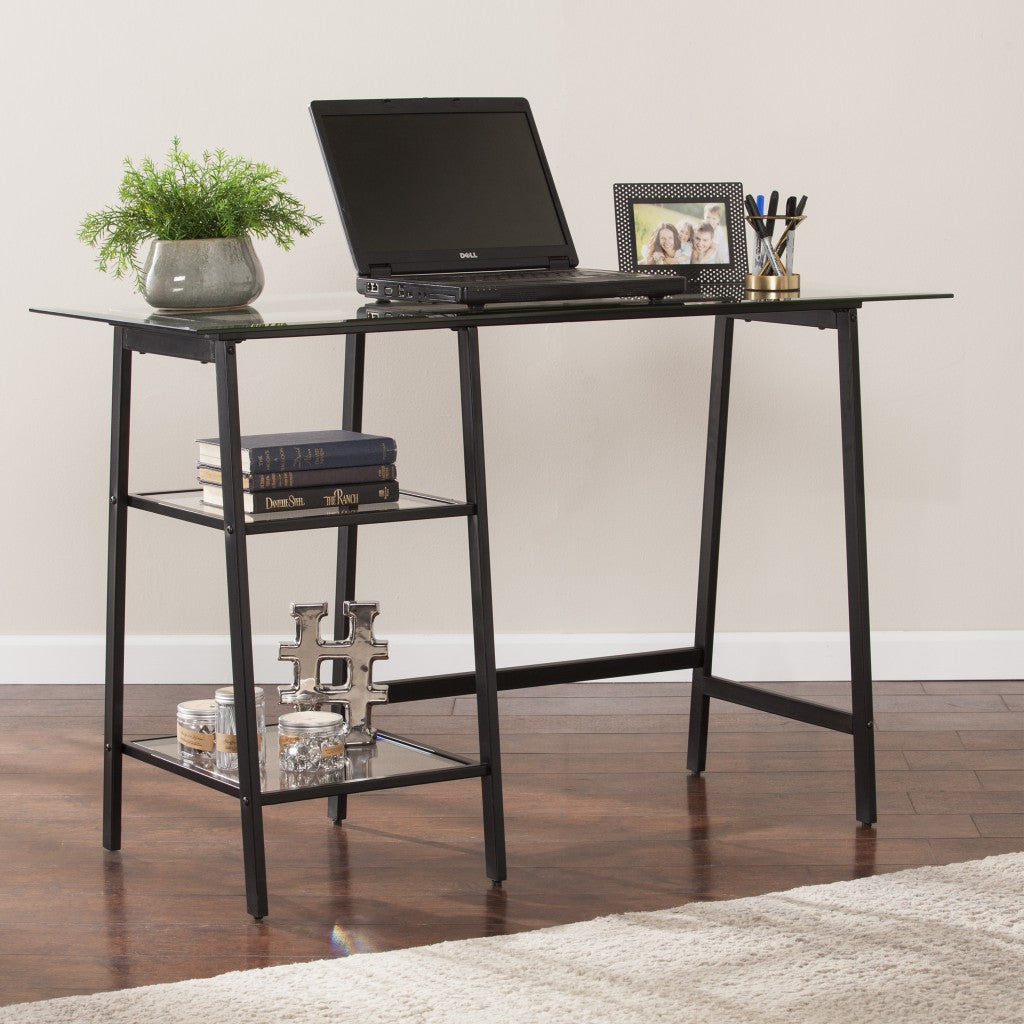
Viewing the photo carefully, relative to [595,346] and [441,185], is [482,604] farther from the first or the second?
[595,346]

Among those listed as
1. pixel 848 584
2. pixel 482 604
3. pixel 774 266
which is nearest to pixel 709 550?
pixel 848 584

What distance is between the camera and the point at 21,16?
3676 millimetres

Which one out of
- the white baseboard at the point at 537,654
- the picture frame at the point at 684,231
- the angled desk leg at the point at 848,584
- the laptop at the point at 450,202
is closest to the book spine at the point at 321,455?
the laptop at the point at 450,202

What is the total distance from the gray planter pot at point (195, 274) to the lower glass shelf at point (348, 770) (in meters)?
0.70

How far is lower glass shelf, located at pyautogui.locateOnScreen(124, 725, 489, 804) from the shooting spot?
8.13ft

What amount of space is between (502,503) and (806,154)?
1.02 m

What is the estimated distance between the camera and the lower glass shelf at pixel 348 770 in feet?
8.13

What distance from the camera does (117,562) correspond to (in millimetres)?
2664

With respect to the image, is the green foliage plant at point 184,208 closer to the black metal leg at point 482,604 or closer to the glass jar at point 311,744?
the black metal leg at point 482,604

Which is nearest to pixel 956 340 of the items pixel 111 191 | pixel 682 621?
pixel 682 621

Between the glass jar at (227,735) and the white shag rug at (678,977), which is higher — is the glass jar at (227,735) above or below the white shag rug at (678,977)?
above

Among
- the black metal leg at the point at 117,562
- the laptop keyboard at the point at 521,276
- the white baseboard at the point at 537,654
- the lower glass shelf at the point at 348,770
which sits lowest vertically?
the white baseboard at the point at 537,654

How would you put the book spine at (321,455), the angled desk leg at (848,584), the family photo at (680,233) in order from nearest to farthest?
the book spine at (321,455) < the angled desk leg at (848,584) < the family photo at (680,233)

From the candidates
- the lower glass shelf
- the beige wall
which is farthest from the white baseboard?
the lower glass shelf
